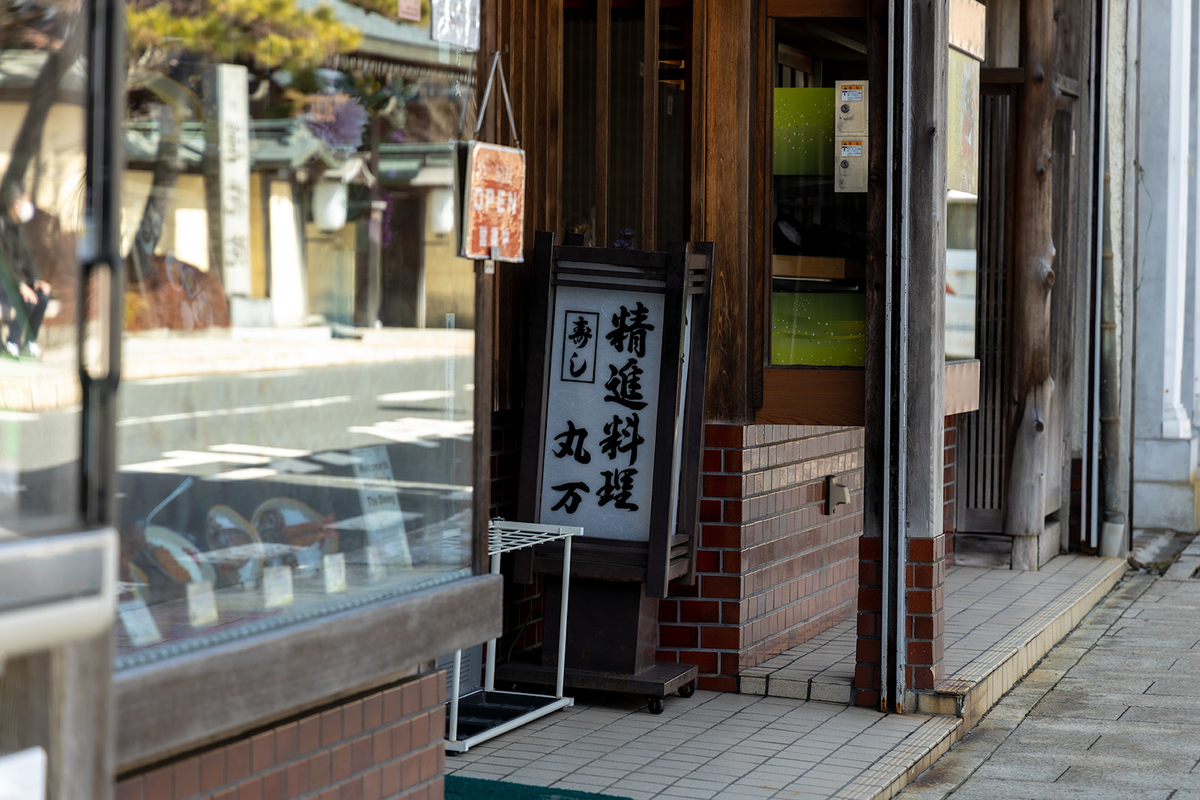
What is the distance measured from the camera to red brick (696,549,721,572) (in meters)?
6.28

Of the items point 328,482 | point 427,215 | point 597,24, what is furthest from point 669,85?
point 328,482

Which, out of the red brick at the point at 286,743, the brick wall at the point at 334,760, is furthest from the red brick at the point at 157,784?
the red brick at the point at 286,743

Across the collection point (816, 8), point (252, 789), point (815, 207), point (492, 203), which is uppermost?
point (816, 8)

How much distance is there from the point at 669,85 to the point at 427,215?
3030 millimetres

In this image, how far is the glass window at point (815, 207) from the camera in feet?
20.2

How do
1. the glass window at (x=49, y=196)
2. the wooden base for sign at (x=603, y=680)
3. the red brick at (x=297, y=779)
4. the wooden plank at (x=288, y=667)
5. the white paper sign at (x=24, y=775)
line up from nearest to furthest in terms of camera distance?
the white paper sign at (x=24, y=775)
the glass window at (x=49, y=196)
the wooden plank at (x=288, y=667)
the red brick at (x=297, y=779)
the wooden base for sign at (x=603, y=680)

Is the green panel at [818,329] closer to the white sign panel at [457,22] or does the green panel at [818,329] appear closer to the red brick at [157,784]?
the white sign panel at [457,22]

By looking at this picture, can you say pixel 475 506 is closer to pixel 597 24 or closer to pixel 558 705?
pixel 558 705

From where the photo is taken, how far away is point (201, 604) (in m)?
2.87

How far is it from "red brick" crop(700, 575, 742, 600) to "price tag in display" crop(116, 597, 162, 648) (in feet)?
12.5

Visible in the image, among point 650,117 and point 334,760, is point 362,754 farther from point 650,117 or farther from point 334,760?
point 650,117

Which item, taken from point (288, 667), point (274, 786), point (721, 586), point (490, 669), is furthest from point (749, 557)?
point (288, 667)

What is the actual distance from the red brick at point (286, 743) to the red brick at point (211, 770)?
0.19 meters

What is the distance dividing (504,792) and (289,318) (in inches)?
90.2
